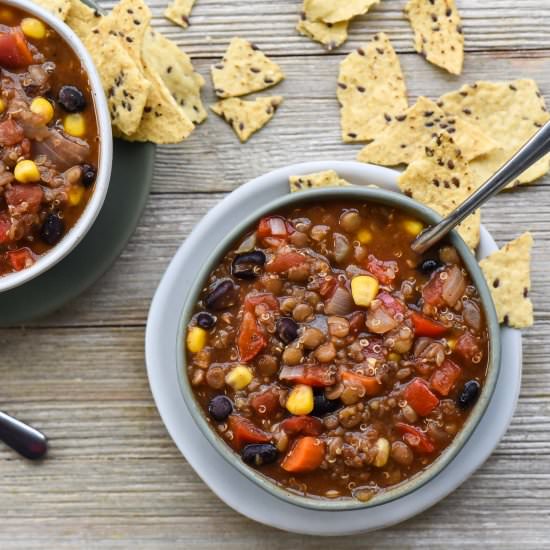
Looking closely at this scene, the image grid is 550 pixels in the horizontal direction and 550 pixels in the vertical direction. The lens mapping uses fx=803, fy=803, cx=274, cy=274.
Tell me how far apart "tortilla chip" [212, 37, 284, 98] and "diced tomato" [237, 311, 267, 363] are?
118cm

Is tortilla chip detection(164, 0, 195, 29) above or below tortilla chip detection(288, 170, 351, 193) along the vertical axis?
above

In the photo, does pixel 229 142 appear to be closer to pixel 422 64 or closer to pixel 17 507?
pixel 422 64

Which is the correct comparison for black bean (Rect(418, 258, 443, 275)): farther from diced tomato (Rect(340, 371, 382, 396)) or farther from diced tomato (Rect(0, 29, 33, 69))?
diced tomato (Rect(0, 29, 33, 69))

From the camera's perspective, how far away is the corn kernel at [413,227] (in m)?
2.87

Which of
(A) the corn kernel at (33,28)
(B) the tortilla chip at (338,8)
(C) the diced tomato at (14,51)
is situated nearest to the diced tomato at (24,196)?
(C) the diced tomato at (14,51)

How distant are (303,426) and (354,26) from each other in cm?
184

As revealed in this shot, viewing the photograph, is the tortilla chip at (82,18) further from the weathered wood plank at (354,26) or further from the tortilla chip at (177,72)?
the weathered wood plank at (354,26)

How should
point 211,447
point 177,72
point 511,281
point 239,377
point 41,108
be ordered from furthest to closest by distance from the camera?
1. point 177,72
2. point 211,447
3. point 511,281
4. point 41,108
5. point 239,377

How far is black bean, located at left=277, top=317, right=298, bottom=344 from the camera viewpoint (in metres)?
2.76

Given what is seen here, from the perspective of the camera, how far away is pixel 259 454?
275 cm

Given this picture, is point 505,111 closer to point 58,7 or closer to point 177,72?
point 177,72

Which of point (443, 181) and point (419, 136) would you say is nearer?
point (443, 181)

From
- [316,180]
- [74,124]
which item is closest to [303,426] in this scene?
[316,180]

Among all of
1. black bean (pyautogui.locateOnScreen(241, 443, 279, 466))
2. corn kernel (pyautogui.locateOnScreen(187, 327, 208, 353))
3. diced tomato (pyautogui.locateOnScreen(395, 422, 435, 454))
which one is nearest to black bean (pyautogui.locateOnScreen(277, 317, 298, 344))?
corn kernel (pyautogui.locateOnScreen(187, 327, 208, 353))
